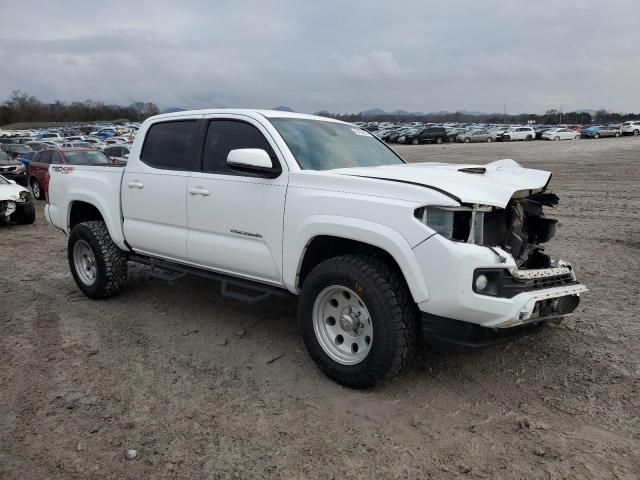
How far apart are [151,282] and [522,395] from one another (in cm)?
468

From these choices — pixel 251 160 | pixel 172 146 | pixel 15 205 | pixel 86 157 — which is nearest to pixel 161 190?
pixel 172 146

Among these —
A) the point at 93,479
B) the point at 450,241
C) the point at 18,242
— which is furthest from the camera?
the point at 18,242

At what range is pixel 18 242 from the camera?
33.0 ft

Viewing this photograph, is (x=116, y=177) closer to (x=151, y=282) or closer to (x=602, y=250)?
(x=151, y=282)

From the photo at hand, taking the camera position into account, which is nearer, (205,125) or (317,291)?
(317,291)

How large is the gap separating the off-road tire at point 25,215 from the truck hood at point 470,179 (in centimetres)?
1003

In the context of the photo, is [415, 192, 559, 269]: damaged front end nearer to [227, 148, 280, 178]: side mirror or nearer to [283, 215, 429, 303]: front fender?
[283, 215, 429, 303]: front fender

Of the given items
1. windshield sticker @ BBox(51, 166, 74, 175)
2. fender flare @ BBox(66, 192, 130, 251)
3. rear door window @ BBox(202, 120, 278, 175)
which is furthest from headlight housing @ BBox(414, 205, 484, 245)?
windshield sticker @ BBox(51, 166, 74, 175)

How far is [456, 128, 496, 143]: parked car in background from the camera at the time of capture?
52.3m

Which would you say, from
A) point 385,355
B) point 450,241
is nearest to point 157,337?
point 385,355

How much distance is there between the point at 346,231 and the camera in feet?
12.3

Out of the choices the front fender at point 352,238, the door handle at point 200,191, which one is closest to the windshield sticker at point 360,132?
the door handle at point 200,191

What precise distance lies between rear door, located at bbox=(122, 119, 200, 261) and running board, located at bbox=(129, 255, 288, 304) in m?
0.13

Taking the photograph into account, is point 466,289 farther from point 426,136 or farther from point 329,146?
point 426,136
